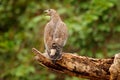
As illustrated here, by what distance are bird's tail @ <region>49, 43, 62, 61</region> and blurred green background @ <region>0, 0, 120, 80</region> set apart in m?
2.80

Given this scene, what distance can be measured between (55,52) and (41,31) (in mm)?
3876

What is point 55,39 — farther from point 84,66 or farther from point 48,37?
point 84,66

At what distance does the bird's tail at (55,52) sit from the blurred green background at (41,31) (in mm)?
2795

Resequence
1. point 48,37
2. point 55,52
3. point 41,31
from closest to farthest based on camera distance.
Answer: point 55,52 < point 48,37 < point 41,31

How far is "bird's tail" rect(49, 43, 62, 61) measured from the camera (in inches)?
182

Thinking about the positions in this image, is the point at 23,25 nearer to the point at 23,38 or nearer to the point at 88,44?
the point at 23,38

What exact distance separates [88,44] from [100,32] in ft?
0.83

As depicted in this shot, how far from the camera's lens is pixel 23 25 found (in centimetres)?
862

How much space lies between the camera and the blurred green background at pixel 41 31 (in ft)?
25.3

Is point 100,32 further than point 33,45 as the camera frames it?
No

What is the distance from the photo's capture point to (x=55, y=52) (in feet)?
15.2

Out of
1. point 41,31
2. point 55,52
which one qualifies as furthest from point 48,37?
point 41,31

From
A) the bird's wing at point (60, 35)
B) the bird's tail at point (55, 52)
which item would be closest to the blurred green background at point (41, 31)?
the bird's wing at point (60, 35)

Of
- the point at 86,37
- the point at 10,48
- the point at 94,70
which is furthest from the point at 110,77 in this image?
the point at 10,48
